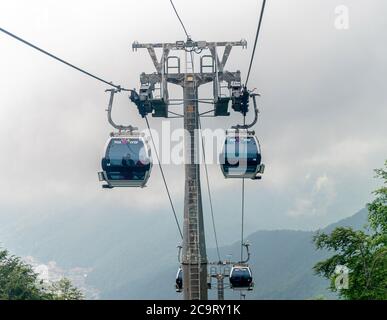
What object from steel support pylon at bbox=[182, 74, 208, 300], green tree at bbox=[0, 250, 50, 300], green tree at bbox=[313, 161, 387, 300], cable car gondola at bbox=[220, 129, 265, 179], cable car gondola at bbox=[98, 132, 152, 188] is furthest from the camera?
green tree at bbox=[0, 250, 50, 300]

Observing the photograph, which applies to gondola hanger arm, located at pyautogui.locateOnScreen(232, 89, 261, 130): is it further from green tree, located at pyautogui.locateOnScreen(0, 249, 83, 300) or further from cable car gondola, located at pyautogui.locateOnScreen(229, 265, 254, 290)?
green tree, located at pyautogui.locateOnScreen(0, 249, 83, 300)

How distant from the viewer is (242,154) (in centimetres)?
1176

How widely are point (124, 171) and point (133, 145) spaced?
0.75 m

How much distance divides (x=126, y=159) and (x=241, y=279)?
9229 mm

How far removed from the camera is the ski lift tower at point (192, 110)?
1295 centimetres

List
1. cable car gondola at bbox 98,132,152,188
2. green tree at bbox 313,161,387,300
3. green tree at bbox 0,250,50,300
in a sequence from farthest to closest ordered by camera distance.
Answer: green tree at bbox 0,250,50,300
green tree at bbox 313,161,387,300
cable car gondola at bbox 98,132,152,188

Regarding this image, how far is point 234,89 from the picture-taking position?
1273 centimetres

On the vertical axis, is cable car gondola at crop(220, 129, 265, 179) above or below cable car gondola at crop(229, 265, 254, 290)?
above

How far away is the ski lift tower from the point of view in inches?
510

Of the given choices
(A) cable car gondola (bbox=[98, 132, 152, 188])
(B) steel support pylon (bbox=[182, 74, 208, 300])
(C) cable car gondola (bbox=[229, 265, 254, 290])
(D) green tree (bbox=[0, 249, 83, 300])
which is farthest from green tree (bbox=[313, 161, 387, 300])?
(D) green tree (bbox=[0, 249, 83, 300])

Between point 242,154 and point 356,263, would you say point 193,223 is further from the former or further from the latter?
point 356,263

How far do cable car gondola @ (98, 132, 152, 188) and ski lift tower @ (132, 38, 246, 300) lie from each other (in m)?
1.65

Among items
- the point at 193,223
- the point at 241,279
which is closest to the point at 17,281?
the point at 241,279

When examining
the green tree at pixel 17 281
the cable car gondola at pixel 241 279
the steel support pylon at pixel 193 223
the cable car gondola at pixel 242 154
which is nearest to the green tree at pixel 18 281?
the green tree at pixel 17 281
